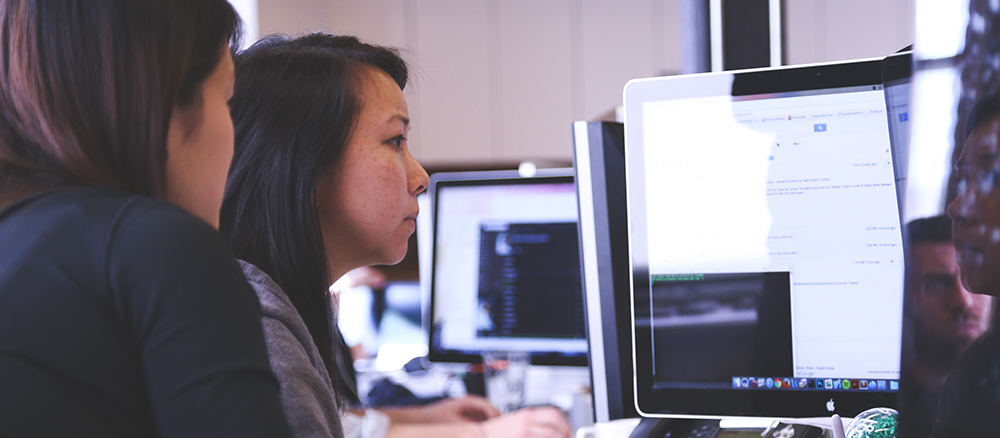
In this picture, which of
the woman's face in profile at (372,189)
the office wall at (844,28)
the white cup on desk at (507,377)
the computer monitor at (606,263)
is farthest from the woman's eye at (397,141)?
the office wall at (844,28)

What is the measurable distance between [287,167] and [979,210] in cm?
72

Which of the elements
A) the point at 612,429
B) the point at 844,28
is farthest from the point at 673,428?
the point at 844,28

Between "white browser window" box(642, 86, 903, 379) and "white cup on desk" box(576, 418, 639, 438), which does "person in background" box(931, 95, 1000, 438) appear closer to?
"white browser window" box(642, 86, 903, 379)

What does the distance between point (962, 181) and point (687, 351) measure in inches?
20.5

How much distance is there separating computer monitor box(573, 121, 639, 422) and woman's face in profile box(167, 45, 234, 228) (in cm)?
44

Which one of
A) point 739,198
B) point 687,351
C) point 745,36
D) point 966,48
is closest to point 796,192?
point 739,198

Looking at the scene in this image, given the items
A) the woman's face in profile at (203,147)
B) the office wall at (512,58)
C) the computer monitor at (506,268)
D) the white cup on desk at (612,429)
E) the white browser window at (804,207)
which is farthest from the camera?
the office wall at (512,58)

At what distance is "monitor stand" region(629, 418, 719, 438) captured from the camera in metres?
0.81

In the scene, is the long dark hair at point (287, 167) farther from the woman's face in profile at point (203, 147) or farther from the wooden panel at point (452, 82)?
the wooden panel at point (452, 82)

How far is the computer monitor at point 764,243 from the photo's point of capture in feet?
2.40

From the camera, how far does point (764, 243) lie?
29.9 inches

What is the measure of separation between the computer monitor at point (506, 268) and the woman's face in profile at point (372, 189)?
57cm

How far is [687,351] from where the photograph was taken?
79 centimetres

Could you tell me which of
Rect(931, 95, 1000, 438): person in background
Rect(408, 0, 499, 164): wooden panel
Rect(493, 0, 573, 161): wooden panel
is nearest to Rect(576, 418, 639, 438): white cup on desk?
Rect(931, 95, 1000, 438): person in background
